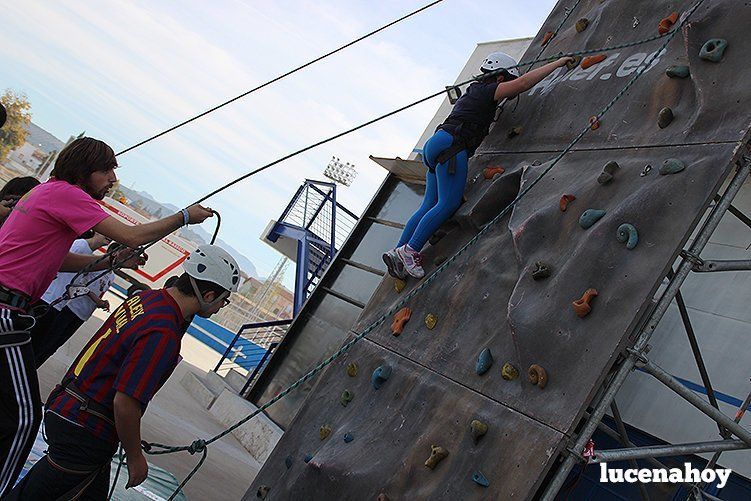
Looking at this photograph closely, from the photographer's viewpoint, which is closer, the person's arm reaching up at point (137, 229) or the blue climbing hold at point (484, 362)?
the person's arm reaching up at point (137, 229)

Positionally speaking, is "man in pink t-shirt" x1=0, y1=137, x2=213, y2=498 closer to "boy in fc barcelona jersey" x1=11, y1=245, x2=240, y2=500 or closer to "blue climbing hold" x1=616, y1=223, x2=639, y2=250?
"boy in fc barcelona jersey" x1=11, y1=245, x2=240, y2=500

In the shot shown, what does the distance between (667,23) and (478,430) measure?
2.58 metres

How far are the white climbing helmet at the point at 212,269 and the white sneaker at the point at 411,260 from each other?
1741 millimetres

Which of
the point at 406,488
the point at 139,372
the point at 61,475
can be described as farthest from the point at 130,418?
the point at 406,488

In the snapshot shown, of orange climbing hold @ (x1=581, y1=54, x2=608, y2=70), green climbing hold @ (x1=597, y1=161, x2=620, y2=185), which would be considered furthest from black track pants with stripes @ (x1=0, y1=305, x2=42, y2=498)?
orange climbing hold @ (x1=581, y1=54, x2=608, y2=70)

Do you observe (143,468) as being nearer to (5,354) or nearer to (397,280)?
(5,354)

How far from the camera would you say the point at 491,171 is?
498 cm

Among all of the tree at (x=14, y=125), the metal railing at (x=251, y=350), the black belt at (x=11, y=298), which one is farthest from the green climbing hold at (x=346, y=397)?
the tree at (x=14, y=125)

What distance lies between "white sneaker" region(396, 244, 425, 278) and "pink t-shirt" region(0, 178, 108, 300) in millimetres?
2180

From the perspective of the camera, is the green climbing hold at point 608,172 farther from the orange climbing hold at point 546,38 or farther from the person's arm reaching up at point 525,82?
the orange climbing hold at point 546,38

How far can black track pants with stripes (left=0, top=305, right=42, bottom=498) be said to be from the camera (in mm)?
3033

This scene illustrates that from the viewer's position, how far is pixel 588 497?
5.67 metres

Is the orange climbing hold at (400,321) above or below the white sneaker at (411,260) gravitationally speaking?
below

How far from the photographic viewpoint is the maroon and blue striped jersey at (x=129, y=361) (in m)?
3.00
